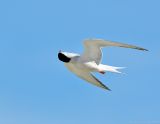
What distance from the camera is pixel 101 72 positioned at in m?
16.2

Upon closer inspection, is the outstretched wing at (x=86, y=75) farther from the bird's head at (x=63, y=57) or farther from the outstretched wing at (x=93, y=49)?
the outstretched wing at (x=93, y=49)

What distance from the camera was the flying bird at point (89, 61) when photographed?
16.4m

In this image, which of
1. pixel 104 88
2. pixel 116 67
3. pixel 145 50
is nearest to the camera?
pixel 145 50

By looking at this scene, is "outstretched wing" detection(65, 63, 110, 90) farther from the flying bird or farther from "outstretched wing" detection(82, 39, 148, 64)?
"outstretched wing" detection(82, 39, 148, 64)

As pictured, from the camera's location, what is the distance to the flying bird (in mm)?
16369

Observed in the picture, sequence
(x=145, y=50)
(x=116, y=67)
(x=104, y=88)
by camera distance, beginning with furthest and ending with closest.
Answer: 1. (x=104, y=88)
2. (x=116, y=67)
3. (x=145, y=50)

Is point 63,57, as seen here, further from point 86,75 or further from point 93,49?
point 93,49

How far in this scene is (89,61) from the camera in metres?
16.8

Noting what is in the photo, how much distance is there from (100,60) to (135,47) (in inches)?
97.0

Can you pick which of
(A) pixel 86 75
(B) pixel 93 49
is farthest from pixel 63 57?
(B) pixel 93 49

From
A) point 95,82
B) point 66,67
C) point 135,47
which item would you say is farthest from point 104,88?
point 135,47

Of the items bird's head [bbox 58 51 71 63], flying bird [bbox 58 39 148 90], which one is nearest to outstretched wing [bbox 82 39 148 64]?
flying bird [bbox 58 39 148 90]

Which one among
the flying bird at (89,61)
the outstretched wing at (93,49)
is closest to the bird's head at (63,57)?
the flying bird at (89,61)

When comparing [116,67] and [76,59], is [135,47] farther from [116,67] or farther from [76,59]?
[76,59]
